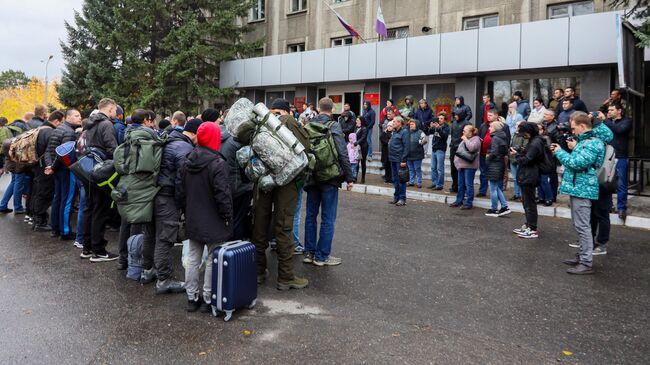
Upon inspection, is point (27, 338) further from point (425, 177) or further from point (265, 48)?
point (265, 48)

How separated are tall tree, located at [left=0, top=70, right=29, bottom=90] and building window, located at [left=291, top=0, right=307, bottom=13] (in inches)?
2799

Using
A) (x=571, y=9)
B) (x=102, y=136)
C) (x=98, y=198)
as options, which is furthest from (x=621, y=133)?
(x=98, y=198)

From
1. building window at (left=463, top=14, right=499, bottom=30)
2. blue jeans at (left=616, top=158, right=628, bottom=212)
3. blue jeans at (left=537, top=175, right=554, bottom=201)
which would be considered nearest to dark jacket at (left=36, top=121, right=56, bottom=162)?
blue jeans at (left=537, top=175, right=554, bottom=201)

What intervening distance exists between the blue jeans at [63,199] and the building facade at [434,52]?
12.6 m

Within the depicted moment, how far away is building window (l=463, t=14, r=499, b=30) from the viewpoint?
17688mm

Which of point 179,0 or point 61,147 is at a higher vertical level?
point 179,0

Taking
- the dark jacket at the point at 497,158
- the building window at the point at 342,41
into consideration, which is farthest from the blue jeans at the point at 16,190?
the building window at the point at 342,41

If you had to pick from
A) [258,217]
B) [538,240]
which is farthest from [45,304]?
[538,240]

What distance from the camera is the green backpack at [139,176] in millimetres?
5242

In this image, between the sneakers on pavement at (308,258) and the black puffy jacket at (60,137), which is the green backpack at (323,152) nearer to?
the sneakers on pavement at (308,258)

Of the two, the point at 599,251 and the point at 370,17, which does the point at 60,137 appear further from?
the point at 370,17

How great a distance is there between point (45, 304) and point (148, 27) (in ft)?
69.1

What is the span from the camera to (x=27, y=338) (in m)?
4.22

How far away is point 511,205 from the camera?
10820mm
